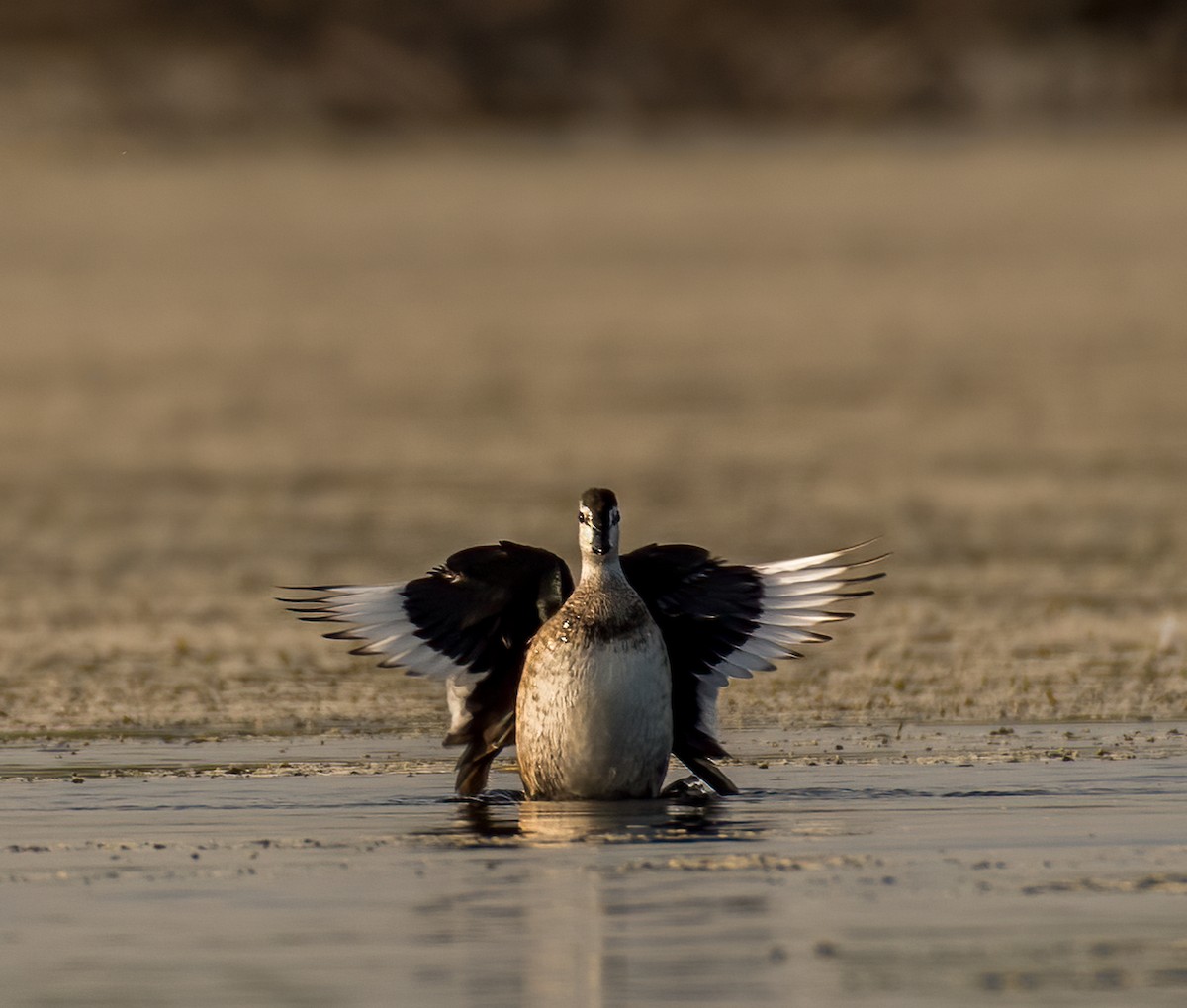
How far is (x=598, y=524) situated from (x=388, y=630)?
3.00 feet

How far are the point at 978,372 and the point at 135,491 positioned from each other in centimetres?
924

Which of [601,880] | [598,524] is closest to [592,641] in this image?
[598,524]

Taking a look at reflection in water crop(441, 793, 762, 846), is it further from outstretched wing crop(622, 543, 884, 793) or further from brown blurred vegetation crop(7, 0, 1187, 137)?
brown blurred vegetation crop(7, 0, 1187, 137)

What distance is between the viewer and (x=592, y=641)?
8641 mm

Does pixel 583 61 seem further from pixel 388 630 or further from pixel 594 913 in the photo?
pixel 594 913

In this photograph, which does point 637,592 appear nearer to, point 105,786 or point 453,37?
point 105,786

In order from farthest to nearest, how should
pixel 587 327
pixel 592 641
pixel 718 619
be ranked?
1. pixel 587 327
2. pixel 718 619
3. pixel 592 641

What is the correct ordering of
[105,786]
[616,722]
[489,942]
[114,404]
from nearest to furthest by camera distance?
[489,942] → [616,722] → [105,786] → [114,404]

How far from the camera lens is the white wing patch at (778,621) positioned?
9320 millimetres

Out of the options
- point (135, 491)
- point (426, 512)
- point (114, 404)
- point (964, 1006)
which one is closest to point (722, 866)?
point (964, 1006)

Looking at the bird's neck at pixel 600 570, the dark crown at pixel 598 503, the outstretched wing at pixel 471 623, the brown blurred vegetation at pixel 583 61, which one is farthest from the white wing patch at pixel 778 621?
the brown blurred vegetation at pixel 583 61

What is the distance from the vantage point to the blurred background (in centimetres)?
1277

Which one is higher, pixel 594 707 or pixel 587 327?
pixel 587 327

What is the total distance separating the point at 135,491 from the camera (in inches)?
713
